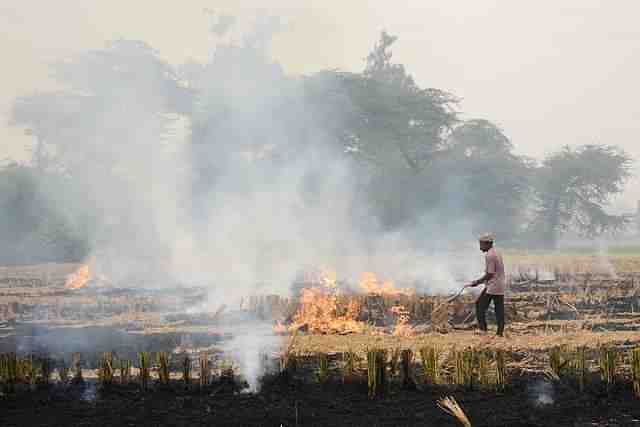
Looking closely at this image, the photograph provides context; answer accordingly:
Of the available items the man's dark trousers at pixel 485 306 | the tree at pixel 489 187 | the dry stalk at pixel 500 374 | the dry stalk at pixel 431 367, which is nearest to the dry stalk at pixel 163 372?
the dry stalk at pixel 431 367

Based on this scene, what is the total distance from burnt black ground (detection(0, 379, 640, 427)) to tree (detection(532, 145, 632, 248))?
157 feet

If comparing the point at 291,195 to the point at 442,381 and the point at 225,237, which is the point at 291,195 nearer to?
the point at 225,237

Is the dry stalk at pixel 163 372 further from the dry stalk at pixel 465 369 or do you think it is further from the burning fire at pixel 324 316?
the burning fire at pixel 324 316

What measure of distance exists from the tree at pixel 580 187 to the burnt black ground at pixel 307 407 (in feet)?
157

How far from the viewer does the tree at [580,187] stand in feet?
180

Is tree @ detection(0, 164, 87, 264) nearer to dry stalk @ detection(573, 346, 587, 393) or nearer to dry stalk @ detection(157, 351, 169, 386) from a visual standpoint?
dry stalk @ detection(157, 351, 169, 386)

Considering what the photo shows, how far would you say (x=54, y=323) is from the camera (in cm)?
1566

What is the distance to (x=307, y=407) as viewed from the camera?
776 centimetres

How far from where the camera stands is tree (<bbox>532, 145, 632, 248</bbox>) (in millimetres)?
54812

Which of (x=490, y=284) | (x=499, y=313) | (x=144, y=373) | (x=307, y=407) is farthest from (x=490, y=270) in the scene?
(x=144, y=373)


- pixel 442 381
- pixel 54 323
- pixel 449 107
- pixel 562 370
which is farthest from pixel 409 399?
pixel 449 107

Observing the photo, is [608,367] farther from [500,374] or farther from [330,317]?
[330,317]

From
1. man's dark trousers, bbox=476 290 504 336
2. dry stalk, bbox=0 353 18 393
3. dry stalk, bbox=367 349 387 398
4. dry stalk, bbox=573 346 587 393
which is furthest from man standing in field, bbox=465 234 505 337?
dry stalk, bbox=0 353 18 393

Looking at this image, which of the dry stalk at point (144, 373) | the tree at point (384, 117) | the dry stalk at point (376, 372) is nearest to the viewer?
the dry stalk at point (376, 372)
